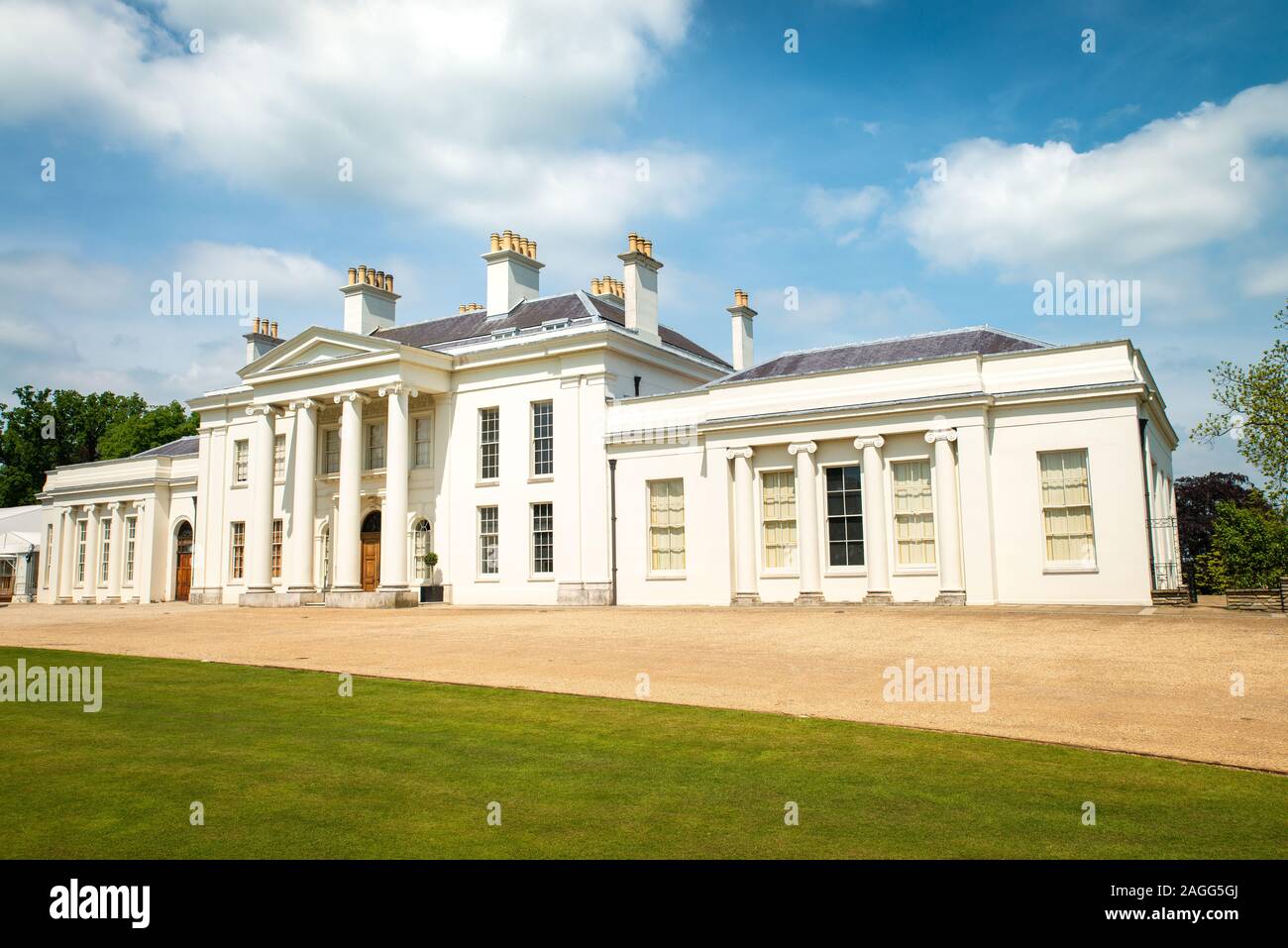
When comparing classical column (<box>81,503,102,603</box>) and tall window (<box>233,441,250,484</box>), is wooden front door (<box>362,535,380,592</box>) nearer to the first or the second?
tall window (<box>233,441,250,484</box>)

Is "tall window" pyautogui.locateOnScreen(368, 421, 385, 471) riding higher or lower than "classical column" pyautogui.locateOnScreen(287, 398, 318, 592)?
higher

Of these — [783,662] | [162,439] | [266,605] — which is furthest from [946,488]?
[162,439]

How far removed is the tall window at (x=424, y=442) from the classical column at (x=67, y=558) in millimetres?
21974

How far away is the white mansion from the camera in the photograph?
2309cm

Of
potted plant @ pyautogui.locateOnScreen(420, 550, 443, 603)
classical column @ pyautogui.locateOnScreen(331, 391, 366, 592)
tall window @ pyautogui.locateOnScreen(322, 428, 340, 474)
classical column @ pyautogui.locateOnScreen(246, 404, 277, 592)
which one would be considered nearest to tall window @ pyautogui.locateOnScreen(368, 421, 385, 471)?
classical column @ pyautogui.locateOnScreen(331, 391, 366, 592)

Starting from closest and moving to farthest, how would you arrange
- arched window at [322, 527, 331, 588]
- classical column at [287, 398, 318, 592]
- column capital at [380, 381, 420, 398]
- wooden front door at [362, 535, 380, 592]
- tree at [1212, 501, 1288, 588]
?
tree at [1212, 501, 1288, 588]
column capital at [380, 381, 420, 398]
classical column at [287, 398, 318, 592]
wooden front door at [362, 535, 380, 592]
arched window at [322, 527, 331, 588]

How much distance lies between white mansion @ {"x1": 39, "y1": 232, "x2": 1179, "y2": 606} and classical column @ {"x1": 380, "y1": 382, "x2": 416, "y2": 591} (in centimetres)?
7

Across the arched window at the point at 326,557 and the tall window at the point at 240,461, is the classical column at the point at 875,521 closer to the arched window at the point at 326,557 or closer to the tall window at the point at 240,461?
the arched window at the point at 326,557

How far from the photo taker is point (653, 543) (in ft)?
94.9

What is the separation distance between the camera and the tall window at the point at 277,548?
37469mm

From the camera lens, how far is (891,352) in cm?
2709

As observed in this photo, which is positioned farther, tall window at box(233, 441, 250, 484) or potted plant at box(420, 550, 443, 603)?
tall window at box(233, 441, 250, 484)

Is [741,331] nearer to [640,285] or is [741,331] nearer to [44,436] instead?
[640,285]
